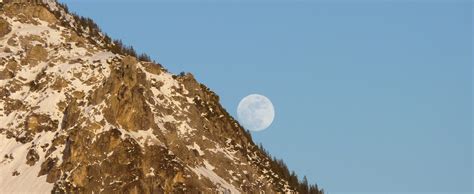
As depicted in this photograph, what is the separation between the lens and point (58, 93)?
130750 mm

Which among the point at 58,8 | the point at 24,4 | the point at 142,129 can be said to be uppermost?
the point at 58,8

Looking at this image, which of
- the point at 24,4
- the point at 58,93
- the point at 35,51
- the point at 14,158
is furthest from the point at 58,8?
the point at 14,158

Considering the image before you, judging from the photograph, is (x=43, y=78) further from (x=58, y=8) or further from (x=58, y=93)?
(x=58, y=8)

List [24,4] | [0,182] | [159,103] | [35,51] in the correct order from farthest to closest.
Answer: [24,4] < [35,51] < [159,103] < [0,182]

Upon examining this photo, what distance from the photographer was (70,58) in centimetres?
14075

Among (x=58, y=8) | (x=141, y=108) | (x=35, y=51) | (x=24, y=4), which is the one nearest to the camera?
(x=141, y=108)

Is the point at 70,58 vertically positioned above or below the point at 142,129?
above

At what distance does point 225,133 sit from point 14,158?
34.0m

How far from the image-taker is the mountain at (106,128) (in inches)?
4461

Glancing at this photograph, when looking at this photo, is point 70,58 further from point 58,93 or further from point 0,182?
point 0,182

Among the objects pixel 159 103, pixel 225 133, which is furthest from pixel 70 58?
pixel 225 133

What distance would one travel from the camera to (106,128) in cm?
11731

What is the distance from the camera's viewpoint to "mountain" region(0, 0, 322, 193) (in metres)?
113

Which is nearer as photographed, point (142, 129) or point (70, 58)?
point (142, 129)
